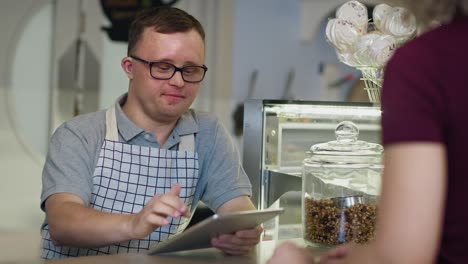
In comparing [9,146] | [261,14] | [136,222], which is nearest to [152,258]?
[136,222]

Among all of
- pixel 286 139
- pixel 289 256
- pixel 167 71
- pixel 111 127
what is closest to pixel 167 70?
pixel 167 71

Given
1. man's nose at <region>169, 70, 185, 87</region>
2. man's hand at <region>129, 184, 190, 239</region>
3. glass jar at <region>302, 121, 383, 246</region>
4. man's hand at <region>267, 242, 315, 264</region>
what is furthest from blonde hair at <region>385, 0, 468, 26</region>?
man's nose at <region>169, 70, 185, 87</region>

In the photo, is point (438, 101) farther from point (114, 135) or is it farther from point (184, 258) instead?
point (114, 135)

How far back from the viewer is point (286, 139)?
→ 1233mm

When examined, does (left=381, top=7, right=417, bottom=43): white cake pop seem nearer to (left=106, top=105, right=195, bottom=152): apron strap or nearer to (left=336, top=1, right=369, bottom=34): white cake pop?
(left=336, top=1, right=369, bottom=34): white cake pop

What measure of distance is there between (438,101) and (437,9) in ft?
0.27

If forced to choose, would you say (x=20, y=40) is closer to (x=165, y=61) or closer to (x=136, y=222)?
(x=165, y=61)

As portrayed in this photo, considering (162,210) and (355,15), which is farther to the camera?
(355,15)

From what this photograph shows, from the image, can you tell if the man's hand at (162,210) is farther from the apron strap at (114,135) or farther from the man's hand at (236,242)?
the apron strap at (114,135)

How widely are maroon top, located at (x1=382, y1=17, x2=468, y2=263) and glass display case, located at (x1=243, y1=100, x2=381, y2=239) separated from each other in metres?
0.64

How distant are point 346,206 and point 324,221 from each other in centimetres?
4

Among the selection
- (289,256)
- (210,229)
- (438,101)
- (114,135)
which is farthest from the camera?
(114,135)

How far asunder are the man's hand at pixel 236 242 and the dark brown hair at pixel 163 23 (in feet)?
1.36

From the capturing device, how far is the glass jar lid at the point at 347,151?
3.61 ft
